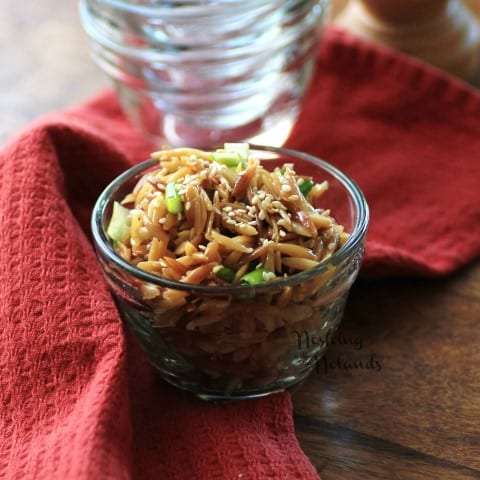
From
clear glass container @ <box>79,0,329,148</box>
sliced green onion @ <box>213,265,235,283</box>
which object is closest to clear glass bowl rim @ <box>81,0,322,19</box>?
clear glass container @ <box>79,0,329,148</box>

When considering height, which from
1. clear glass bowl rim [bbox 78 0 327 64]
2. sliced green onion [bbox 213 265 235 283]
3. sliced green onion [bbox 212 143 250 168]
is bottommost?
clear glass bowl rim [bbox 78 0 327 64]

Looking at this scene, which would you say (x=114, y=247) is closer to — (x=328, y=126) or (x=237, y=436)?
(x=237, y=436)

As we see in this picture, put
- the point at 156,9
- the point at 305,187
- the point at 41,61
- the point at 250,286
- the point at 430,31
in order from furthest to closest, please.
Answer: the point at 41,61 → the point at 430,31 → the point at 156,9 → the point at 305,187 → the point at 250,286

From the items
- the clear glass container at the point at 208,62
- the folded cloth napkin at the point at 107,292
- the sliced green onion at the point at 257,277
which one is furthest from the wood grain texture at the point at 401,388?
the clear glass container at the point at 208,62

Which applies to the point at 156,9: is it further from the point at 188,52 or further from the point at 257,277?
the point at 257,277

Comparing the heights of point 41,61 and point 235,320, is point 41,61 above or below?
below

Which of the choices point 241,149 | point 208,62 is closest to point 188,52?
point 208,62

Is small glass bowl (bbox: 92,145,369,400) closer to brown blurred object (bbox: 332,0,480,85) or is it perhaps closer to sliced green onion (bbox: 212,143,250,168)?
sliced green onion (bbox: 212,143,250,168)

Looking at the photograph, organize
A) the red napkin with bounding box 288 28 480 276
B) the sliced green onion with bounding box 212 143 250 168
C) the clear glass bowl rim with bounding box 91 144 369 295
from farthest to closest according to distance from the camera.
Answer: the red napkin with bounding box 288 28 480 276 → the sliced green onion with bounding box 212 143 250 168 → the clear glass bowl rim with bounding box 91 144 369 295
